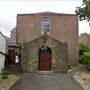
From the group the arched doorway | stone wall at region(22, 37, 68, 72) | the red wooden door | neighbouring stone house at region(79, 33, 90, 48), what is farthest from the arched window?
neighbouring stone house at region(79, 33, 90, 48)

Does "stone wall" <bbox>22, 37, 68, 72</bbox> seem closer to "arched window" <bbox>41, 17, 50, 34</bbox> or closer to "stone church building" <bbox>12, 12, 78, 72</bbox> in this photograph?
"stone church building" <bbox>12, 12, 78, 72</bbox>

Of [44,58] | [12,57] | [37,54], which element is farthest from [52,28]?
[12,57]

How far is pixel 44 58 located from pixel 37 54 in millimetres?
1460

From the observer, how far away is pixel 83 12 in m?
32.5

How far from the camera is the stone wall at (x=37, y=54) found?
4494 cm

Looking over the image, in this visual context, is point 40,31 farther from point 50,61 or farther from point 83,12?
point 83,12

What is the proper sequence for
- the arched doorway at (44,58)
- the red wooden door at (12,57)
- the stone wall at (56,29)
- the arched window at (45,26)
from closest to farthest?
the arched doorway at (44,58), the arched window at (45,26), the stone wall at (56,29), the red wooden door at (12,57)

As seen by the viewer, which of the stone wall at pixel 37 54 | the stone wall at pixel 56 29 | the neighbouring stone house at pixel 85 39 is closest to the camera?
the stone wall at pixel 37 54

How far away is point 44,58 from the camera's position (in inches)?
1823

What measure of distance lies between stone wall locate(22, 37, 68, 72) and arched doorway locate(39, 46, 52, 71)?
37.3 inches

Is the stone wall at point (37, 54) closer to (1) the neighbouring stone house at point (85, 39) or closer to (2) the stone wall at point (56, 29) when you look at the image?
(2) the stone wall at point (56, 29)

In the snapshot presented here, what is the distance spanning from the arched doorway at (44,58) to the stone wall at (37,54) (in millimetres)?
948

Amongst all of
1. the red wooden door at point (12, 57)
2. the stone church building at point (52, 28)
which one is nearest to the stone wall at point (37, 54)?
the stone church building at point (52, 28)

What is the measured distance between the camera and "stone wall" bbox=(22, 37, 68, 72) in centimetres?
4494
